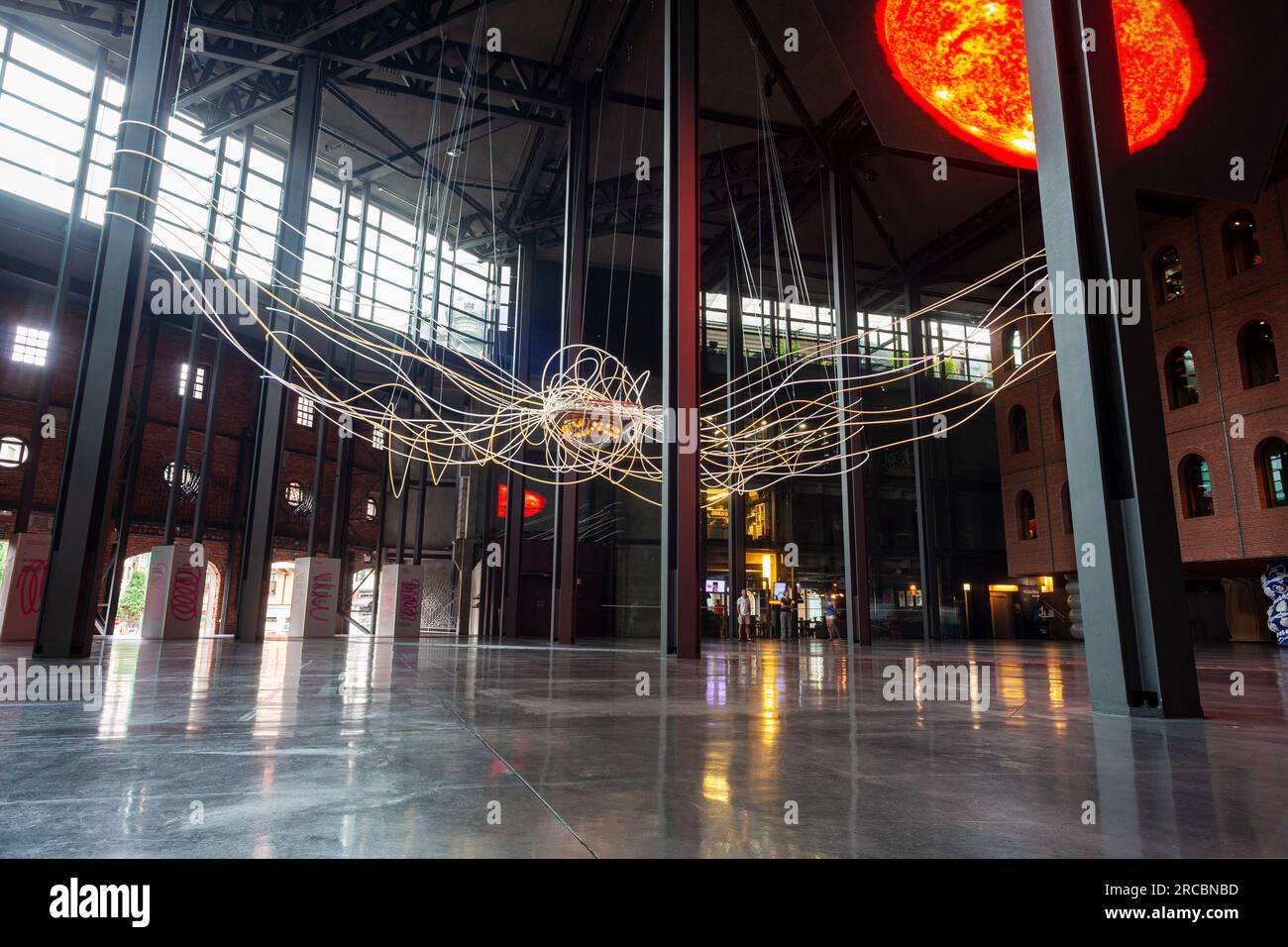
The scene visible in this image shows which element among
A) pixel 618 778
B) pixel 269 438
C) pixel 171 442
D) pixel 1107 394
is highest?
pixel 171 442

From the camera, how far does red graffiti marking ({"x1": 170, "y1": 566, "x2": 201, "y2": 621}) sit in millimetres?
12305

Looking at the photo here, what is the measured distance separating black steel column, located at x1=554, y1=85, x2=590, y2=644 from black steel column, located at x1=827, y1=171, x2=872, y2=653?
18.5ft

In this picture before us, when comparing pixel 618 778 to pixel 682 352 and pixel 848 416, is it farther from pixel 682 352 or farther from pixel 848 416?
pixel 848 416

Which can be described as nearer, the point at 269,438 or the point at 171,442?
the point at 269,438

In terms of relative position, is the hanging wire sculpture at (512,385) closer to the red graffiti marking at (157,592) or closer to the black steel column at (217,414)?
the black steel column at (217,414)

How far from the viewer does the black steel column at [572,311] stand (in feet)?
46.9

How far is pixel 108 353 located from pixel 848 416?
14893mm

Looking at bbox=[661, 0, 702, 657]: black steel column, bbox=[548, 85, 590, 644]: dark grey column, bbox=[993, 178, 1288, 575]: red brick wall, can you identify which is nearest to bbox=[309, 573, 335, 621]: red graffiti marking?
bbox=[548, 85, 590, 644]: dark grey column

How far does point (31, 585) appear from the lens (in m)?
10.8

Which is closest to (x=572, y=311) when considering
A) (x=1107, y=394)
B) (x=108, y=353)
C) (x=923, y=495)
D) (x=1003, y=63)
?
(x=108, y=353)

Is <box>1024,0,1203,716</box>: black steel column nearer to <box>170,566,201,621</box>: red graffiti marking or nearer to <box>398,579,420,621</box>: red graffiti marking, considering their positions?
<box>170,566,201,621</box>: red graffiti marking

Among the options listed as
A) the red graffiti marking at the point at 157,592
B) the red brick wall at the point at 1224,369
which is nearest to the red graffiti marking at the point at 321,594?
the red graffiti marking at the point at 157,592

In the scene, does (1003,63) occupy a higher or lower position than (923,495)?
higher
